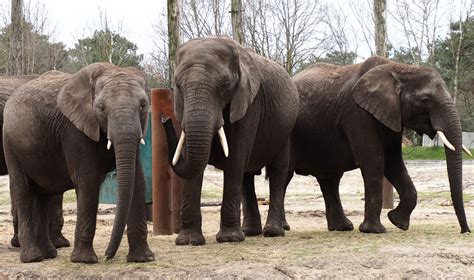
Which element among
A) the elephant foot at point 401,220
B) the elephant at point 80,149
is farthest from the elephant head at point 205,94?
the elephant foot at point 401,220

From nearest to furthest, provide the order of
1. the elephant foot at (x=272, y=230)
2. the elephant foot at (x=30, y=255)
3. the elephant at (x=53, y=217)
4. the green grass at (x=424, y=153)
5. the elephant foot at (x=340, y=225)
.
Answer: the elephant foot at (x=30, y=255) < the elephant at (x=53, y=217) < the elephant foot at (x=272, y=230) < the elephant foot at (x=340, y=225) < the green grass at (x=424, y=153)

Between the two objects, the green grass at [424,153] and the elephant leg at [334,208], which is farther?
the green grass at [424,153]

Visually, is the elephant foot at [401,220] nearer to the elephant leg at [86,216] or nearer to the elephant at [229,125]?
the elephant at [229,125]

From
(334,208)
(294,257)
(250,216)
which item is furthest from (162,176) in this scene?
(294,257)

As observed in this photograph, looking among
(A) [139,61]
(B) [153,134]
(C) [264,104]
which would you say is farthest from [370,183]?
(A) [139,61]

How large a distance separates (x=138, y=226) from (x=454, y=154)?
382cm

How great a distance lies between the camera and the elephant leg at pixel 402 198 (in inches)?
400

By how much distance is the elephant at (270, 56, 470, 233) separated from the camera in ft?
31.5

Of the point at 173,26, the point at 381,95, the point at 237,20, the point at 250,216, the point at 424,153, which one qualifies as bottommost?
the point at 250,216

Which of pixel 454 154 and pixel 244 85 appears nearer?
pixel 244 85

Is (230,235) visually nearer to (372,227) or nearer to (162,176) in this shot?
(162,176)

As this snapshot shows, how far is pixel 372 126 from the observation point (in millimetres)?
9922

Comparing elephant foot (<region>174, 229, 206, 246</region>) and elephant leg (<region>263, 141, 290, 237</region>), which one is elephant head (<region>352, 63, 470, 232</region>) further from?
elephant foot (<region>174, 229, 206, 246</region>)

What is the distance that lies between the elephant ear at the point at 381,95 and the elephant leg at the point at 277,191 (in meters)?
1.03
